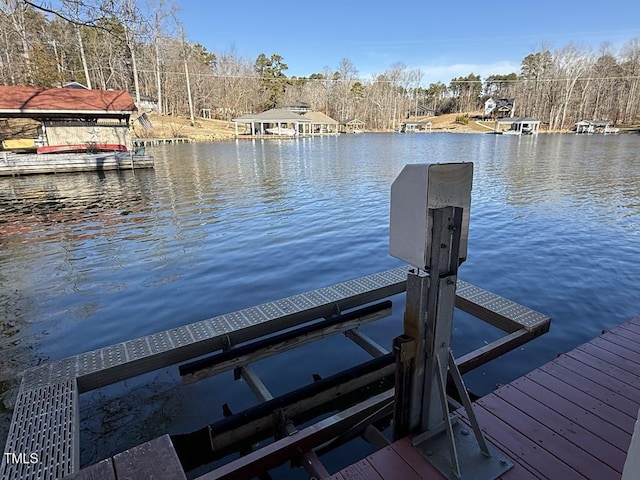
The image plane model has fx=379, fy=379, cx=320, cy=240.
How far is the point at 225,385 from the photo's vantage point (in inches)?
165

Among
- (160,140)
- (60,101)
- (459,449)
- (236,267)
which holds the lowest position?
(236,267)

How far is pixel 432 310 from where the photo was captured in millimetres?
2172

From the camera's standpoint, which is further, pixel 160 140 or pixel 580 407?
pixel 160 140

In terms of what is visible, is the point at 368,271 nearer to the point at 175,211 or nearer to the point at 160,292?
the point at 160,292

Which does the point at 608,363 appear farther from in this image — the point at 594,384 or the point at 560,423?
the point at 560,423

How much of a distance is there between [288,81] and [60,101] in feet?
237

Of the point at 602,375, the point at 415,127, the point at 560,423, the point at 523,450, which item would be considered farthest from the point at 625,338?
the point at 415,127

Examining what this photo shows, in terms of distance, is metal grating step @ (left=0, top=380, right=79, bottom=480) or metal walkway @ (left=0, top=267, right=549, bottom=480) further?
metal walkway @ (left=0, top=267, right=549, bottom=480)

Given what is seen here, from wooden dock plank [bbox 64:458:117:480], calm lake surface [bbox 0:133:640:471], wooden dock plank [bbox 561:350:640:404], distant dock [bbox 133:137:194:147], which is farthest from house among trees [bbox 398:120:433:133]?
wooden dock plank [bbox 64:458:117:480]

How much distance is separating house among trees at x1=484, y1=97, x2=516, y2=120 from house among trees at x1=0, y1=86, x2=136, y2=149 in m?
86.8

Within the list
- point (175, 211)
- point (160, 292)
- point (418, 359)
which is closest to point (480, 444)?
point (418, 359)

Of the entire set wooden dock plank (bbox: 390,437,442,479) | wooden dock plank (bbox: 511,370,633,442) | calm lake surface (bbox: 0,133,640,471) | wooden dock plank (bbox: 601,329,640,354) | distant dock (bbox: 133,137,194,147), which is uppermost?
distant dock (bbox: 133,137,194,147)

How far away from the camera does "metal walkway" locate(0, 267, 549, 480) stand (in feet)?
8.71

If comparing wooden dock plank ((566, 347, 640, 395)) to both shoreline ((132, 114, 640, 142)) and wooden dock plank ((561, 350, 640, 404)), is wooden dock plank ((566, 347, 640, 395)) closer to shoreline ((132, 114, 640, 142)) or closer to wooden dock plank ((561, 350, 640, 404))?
wooden dock plank ((561, 350, 640, 404))
